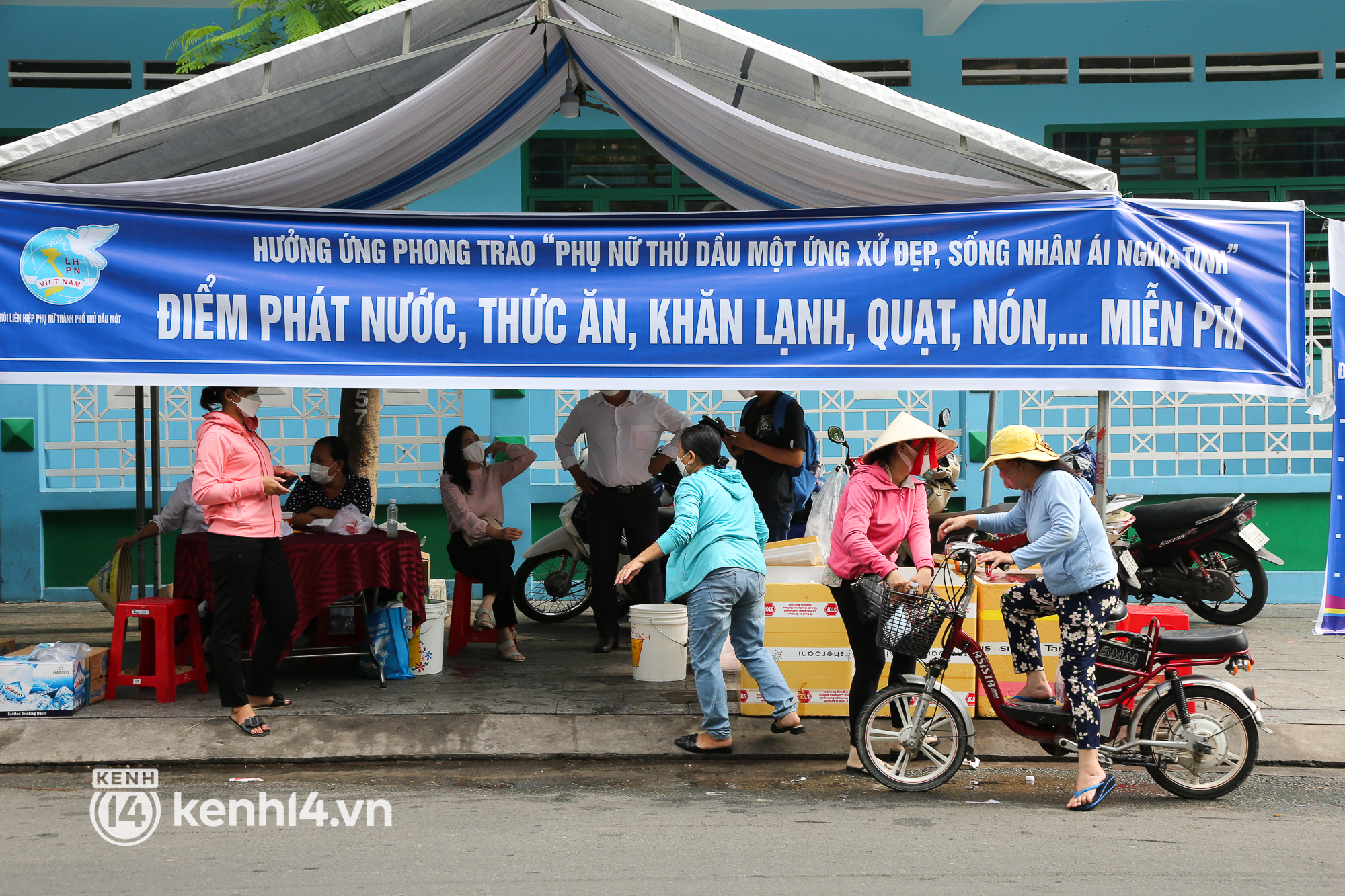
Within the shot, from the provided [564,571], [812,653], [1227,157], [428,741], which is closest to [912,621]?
[812,653]

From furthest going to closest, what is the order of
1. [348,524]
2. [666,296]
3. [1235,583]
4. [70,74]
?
1. [70,74]
2. [1235,583]
3. [348,524]
4. [666,296]

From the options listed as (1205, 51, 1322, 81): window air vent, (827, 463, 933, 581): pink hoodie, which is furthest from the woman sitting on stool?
(1205, 51, 1322, 81): window air vent

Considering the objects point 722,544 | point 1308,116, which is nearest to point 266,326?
point 722,544

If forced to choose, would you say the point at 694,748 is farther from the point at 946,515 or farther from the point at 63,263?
the point at 63,263

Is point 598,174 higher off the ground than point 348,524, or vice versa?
point 598,174

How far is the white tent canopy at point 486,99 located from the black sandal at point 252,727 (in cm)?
279

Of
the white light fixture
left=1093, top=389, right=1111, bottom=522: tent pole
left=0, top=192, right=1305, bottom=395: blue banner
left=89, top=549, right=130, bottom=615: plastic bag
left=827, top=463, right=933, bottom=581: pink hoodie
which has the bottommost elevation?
left=89, top=549, right=130, bottom=615: plastic bag

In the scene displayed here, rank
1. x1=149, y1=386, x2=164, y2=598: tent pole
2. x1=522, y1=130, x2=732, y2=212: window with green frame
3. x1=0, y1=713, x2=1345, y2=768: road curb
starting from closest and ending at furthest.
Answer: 1. x1=0, y1=713, x2=1345, y2=768: road curb
2. x1=149, y1=386, x2=164, y2=598: tent pole
3. x1=522, y1=130, x2=732, y2=212: window with green frame

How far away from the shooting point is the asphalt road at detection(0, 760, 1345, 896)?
13.6ft

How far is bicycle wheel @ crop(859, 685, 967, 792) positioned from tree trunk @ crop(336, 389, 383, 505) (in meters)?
4.81

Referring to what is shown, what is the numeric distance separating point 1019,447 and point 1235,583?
450 centimetres

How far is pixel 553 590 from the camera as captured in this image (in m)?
9.02

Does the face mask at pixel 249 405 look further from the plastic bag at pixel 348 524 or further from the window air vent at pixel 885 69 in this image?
the window air vent at pixel 885 69

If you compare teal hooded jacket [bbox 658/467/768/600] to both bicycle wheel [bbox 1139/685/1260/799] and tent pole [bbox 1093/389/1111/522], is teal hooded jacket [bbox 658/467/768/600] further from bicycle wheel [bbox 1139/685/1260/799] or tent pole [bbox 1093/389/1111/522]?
bicycle wheel [bbox 1139/685/1260/799]
